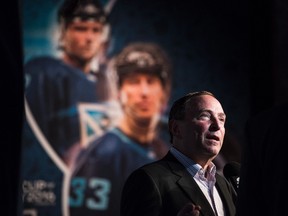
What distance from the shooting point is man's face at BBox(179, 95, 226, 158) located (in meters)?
2.04

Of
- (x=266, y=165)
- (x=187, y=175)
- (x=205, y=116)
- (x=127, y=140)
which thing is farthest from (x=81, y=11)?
(x=266, y=165)

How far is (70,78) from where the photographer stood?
14.6 ft

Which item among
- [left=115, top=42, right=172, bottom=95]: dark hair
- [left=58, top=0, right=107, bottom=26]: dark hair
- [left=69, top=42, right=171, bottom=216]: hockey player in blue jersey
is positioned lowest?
[left=69, top=42, right=171, bottom=216]: hockey player in blue jersey

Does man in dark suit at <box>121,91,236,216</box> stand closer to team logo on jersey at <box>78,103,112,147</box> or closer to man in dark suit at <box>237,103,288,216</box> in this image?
man in dark suit at <box>237,103,288,216</box>

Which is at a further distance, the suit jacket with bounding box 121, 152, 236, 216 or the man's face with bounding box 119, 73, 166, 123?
the man's face with bounding box 119, 73, 166, 123

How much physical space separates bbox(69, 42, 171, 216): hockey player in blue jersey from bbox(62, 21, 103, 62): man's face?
19 centimetres

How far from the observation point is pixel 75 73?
447 centimetres

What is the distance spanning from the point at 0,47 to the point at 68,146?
3.55m

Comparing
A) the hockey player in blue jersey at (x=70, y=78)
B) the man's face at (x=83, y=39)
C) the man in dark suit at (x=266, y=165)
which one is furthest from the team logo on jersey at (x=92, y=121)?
the man in dark suit at (x=266, y=165)

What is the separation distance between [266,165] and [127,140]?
3379 mm

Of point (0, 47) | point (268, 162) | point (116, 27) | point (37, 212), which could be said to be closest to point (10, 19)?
point (0, 47)

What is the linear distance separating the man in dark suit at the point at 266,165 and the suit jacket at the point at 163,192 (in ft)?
2.20

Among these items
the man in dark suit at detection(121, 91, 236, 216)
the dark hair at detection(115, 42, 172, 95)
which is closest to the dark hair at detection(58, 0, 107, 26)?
the dark hair at detection(115, 42, 172, 95)

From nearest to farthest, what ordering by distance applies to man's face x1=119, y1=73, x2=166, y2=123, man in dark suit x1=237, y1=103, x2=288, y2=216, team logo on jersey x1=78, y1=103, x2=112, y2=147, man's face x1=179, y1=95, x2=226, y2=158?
man in dark suit x1=237, y1=103, x2=288, y2=216, man's face x1=179, y1=95, x2=226, y2=158, team logo on jersey x1=78, y1=103, x2=112, y2=147, man's face x1=119, y1=73, x2=166, y2=123
